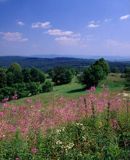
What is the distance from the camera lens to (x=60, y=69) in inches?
3917

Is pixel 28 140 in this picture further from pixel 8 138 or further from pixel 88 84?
pixel 88 84

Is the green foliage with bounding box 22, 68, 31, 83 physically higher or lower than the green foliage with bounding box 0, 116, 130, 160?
lower

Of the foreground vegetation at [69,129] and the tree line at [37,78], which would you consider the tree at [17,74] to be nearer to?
the tree line at [37,78]

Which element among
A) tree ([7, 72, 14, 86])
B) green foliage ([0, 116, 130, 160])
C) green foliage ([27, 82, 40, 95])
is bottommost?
green foliage ([27, 82, 40, 95])

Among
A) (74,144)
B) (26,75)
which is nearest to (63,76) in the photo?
(26,75)

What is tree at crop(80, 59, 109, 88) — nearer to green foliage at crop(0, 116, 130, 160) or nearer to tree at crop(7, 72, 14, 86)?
tree at crop(7, 72, 14, 86)

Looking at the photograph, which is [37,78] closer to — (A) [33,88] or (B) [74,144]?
(A) [33,88]

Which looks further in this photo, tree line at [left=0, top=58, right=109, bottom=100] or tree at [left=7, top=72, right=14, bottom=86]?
tree at [left=7, top=72, right=14, bottom=86]

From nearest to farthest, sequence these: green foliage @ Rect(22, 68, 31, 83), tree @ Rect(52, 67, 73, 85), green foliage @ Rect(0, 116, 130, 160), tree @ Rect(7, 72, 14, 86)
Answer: green foliage @ Rect(0, 116, 130, 160), tree @ Rect(52, 67, 73, 85), tree @ Rect(7, 72, 14, 86), green foliage @ Rect(22, 68, 31, 83)

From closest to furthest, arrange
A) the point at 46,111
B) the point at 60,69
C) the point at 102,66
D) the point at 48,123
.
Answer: the point at 48,123 → the point at 46,111 → the point at 102,66 → the point at 60,69

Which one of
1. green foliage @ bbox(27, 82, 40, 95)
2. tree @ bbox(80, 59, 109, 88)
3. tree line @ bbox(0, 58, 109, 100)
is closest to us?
tree @ bbox(80, 59, 109, 88)

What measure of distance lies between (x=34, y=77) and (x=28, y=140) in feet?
317

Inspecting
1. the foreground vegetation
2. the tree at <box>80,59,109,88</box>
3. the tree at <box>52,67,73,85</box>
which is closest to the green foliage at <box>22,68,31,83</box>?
the tree at <box>52,67,73,85</box>

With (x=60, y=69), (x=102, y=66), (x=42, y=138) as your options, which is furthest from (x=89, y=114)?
(x=60, y=69)
